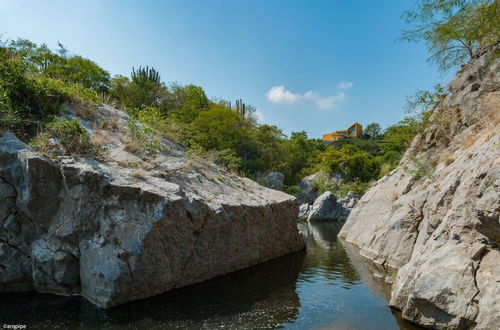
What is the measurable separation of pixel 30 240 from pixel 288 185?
149ft

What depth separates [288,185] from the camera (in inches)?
2069

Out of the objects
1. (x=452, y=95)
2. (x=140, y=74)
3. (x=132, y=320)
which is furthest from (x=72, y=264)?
(x=140, y=74)

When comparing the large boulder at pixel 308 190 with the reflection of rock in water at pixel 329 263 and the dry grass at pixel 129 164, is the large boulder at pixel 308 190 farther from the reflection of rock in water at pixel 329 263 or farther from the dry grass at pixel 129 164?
the dry grass at pixel 129 164

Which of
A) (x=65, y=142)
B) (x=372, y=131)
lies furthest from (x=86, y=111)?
(x=372, y=131)

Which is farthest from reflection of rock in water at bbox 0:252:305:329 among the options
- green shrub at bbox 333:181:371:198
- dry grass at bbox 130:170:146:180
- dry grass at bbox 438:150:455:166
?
green shrub at bbox 333:181:371:198

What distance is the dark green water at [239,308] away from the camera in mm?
6766

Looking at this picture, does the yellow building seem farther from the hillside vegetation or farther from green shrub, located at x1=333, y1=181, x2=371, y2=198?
green shrub, located at x1=333, y1=181, x2=371, y2=198

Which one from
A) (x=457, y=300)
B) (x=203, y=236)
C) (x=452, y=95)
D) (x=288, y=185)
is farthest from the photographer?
(x=288, y=185)

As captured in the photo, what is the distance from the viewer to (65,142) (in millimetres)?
9617

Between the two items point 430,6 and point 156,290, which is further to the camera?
point 430,6

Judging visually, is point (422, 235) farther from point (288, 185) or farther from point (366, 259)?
point (288, 185)

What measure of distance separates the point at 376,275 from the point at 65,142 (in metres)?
10.3

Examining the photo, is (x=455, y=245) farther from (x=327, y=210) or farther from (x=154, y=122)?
(x=327, y=210)

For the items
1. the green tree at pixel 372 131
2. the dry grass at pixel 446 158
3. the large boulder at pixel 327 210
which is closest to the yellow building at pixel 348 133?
the green tree at pixel 372 131
